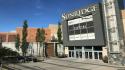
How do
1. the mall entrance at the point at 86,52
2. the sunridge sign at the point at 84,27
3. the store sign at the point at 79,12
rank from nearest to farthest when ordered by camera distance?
the sunridge sign at the point at 84,27, the mall entrance at the point at 86,52, the store sign at the point at 79,12

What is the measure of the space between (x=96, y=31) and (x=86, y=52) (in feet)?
21.7

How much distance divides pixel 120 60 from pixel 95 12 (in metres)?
12.4

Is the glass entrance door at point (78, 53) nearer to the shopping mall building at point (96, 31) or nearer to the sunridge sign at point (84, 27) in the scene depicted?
the shopping mall building at point (96, 31)

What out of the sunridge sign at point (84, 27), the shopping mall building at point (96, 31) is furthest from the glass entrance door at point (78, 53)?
the sunridge sign at point (84, 27)

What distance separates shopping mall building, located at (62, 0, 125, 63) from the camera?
34.3 m

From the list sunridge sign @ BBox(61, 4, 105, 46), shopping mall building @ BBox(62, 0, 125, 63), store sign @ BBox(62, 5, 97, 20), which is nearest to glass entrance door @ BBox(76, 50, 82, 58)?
shopping mall building @ BBox(62, 0, 125, 63)

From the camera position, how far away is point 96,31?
1581 inches

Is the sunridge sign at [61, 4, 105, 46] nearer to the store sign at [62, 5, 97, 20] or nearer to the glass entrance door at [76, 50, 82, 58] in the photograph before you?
the store sign at [62, 5, 97, 20]

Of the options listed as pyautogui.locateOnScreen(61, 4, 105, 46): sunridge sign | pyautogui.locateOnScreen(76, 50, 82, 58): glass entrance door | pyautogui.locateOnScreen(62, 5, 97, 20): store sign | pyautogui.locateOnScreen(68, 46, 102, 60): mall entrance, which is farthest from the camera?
pyautogui.locateOnScreen(76, 50, 82, 58): glass entrance door

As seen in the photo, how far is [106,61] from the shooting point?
36000 mm

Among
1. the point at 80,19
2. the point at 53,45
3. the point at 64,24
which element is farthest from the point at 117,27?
the point at 53,45

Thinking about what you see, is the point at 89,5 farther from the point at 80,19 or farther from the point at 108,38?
the point at 108,38

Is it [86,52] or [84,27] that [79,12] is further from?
[86,52]

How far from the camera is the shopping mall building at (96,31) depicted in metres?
34.3
